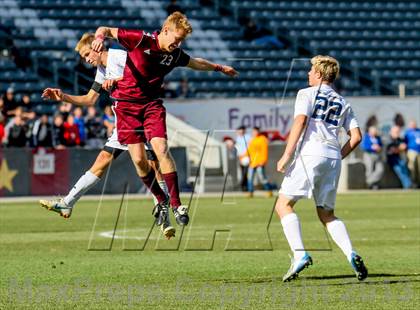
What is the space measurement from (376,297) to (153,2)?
1213 inches

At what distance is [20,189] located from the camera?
2877 centimetres

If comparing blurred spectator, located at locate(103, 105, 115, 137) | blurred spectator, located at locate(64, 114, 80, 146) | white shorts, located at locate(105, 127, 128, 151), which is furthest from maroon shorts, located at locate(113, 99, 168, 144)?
blurred spectator, located at locate(64, 114, 80, 146)

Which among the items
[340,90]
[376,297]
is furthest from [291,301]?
[340,90]

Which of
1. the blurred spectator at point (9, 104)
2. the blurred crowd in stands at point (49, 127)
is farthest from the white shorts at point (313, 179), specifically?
the blurred spectator at point (9, 104)

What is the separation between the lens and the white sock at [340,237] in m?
10.5

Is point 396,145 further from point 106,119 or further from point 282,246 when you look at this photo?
point 282,246

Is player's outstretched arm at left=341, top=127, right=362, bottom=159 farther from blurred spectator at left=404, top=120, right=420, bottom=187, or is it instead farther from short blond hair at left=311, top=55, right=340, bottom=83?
blurred spectator at left=404, top=120, right=420, bottom=187

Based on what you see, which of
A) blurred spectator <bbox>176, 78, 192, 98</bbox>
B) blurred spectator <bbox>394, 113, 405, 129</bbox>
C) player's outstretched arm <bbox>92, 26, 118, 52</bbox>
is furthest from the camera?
blurred spectator <bbox>394, 113, 405, 129</bbox>

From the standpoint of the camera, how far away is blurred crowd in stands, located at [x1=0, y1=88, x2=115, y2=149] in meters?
28.7

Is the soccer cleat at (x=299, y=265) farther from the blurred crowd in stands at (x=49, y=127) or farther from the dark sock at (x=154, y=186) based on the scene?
the blurred crowd in stands at (x=49, y=127)

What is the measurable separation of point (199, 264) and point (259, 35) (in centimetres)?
2835

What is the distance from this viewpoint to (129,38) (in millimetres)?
11000

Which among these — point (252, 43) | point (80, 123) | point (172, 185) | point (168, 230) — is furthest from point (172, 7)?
point (168, 230)

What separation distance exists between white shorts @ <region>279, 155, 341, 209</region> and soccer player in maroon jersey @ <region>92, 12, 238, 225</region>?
1.15 metres
